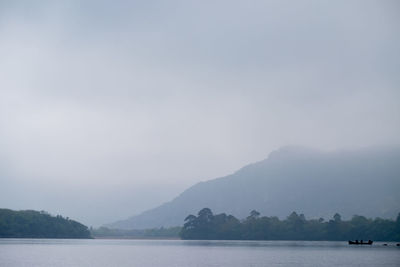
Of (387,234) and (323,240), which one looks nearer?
(387,234)

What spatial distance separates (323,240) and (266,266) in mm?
130682

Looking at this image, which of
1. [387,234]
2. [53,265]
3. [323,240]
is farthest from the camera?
[323,240]

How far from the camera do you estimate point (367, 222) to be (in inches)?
7441

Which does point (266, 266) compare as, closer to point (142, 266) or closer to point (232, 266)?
point (232, 266)

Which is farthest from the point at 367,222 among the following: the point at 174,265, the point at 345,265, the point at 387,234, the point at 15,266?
the point at 15,266

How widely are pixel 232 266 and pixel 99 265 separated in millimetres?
18261

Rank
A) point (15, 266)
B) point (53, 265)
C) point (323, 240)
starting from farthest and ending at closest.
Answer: point (323, 240) → point (53, 265) → point (15, 266)

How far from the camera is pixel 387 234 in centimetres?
18338

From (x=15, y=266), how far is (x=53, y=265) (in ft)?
19.8

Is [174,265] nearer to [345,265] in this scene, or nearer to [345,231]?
[345,265]

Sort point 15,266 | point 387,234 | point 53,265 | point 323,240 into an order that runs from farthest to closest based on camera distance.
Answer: point 323,240
point 387,234
point 53,265
point 15,266

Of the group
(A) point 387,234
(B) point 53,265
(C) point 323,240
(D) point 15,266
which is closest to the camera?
(D) point 15,266

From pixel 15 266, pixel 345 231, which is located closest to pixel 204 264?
pixel 15 266

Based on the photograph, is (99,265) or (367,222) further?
(367,222)
